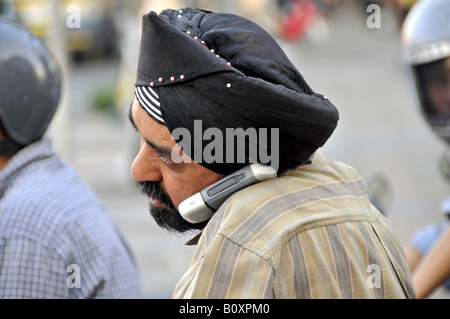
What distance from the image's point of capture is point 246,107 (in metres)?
1.74

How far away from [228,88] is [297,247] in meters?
0.41

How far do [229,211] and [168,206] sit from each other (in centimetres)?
33

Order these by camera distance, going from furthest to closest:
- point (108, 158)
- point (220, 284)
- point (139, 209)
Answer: point (108, 158) < point (139, 209) < point (220, 284)

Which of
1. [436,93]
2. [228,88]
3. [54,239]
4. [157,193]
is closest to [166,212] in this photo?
[157,193]

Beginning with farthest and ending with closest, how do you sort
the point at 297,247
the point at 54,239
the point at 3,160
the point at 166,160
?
the point at 3,160
the point at 54,239
the point at 166,160
the point at 297,247

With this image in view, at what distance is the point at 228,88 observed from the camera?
175 cm

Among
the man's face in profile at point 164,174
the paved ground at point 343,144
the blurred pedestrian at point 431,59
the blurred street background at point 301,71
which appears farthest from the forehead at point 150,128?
the paved ground at point 343,144

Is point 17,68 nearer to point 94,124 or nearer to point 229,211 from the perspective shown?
point 229,211

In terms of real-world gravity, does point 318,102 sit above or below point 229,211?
above

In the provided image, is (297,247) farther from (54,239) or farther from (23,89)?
(23,89)

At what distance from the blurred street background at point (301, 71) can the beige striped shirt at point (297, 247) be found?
0.45 m

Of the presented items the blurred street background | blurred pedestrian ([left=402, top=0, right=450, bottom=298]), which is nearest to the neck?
the blurred street background

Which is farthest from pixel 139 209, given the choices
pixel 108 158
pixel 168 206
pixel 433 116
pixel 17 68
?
pixel 168 206

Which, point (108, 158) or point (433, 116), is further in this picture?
point (108, 158)
